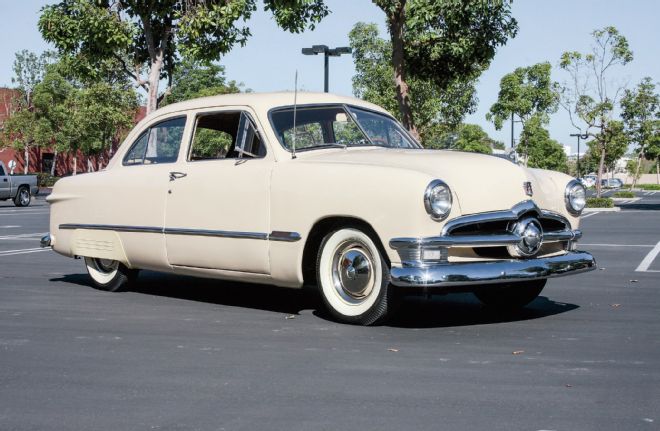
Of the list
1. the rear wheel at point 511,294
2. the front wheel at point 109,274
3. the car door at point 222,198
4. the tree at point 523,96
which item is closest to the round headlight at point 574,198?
the rear wheel at point 511,294

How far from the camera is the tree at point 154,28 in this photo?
22.2 metres

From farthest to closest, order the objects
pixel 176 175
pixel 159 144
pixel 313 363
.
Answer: pixel 159 144 → pixel 176 175 → pixel 313 363

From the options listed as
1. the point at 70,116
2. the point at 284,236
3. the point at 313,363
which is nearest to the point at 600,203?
the point at 284,236

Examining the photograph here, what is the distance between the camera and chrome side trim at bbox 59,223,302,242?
729 centimetres

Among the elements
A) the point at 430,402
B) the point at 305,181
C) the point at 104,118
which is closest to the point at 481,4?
the point at 305,181

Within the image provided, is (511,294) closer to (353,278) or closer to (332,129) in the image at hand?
(353,278)

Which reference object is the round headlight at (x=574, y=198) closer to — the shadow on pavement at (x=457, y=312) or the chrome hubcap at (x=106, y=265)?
the shadow on pavement at (x=457, y=312)

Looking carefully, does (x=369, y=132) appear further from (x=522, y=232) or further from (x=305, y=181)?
(x=522, y=232)

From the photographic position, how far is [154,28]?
2300 centimetres

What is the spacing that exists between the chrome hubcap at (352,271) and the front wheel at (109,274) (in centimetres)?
295

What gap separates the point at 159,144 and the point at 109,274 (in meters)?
1.45

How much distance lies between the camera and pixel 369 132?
8.03 m

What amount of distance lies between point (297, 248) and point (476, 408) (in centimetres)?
300

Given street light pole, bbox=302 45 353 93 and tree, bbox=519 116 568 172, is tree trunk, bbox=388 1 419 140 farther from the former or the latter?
tree, bbox=519 116 568 172
